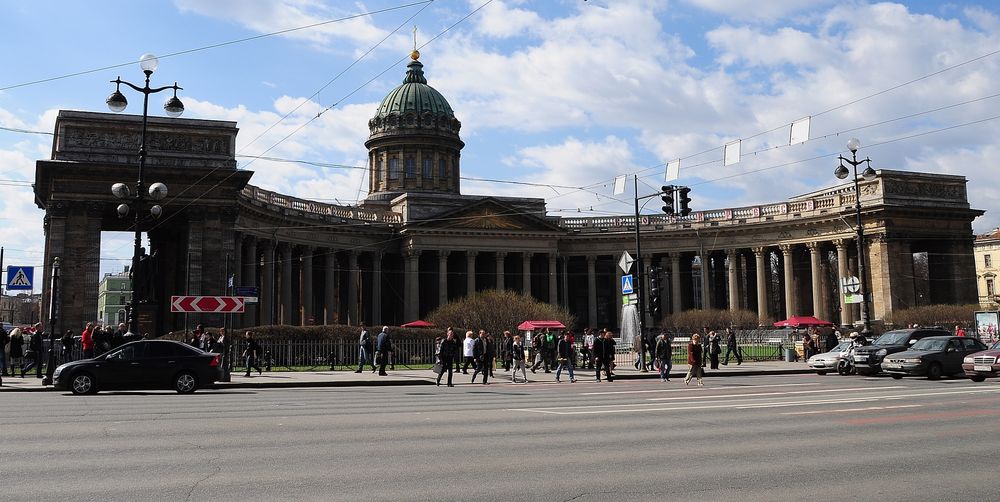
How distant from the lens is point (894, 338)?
3466cm

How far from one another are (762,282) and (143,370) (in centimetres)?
6110

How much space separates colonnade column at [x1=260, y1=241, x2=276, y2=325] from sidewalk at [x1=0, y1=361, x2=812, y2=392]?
26.2 m

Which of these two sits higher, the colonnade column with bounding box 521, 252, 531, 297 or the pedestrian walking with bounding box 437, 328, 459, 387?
the colonnade column with bounding box 521, 252, 531, 297

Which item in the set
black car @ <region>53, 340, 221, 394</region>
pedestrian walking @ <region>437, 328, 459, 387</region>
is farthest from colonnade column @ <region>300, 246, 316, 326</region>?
black car @ <region>53, 340, 221, 394</region>

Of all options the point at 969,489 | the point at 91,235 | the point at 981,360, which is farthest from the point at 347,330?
the point at 969,489

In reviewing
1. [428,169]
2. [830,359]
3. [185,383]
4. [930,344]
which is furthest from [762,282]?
[185,383]

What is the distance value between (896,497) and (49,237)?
154ft

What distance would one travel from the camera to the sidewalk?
2800cm

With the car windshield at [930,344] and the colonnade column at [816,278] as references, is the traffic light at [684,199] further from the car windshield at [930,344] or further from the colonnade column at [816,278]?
the colonnade column at [816,278]

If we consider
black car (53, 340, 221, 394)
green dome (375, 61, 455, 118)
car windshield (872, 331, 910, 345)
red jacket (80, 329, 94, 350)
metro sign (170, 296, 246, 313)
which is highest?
green dome (375, 61, 455, 118)

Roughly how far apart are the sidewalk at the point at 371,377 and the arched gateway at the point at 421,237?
16.0 m

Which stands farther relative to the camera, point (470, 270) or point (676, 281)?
point (676, 281)

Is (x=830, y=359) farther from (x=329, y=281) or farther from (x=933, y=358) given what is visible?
(x=329, y=281)

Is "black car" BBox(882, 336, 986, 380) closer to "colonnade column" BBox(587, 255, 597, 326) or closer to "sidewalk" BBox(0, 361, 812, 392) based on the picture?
"sidewalk" BBox(0, 361, 812, 392)
